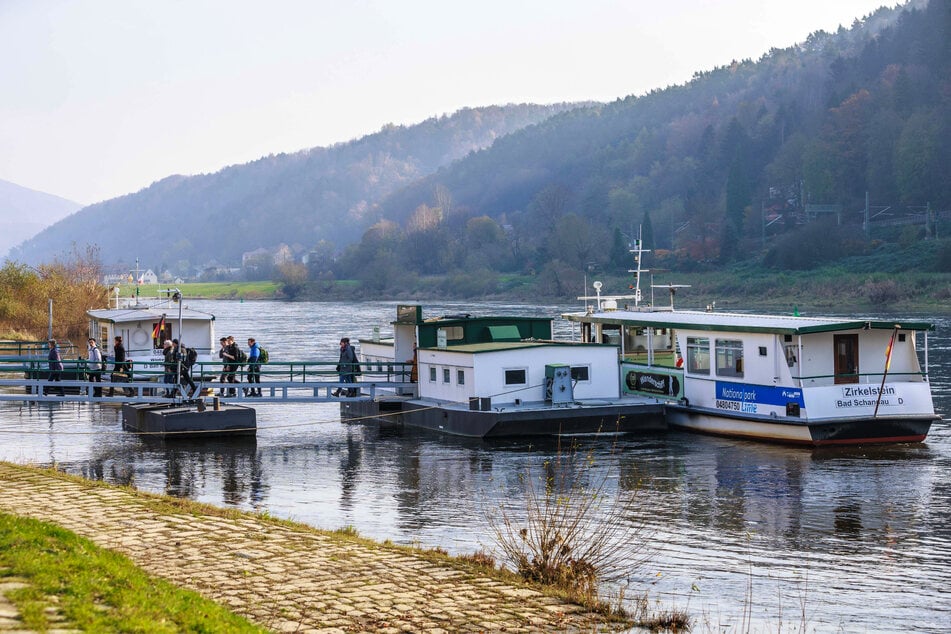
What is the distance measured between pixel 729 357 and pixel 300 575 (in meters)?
22.5

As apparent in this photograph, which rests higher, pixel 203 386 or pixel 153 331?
pixel 153 331

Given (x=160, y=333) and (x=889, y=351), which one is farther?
(x=160, y=333)

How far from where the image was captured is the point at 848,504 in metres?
24.6

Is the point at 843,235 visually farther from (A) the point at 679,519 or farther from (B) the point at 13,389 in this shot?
(A) the point at 679,519

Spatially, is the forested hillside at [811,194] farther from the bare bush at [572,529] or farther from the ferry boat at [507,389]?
the bare bush at [572,529]

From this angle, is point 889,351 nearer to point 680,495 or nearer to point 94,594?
point 680,495

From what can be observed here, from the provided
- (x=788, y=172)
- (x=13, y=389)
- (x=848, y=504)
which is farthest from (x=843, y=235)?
(x=848, y=504)

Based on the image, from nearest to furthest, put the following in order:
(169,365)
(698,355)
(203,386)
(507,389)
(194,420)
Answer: (194,420) → (507,389) → (698,355) → (169,365) → (203,386)

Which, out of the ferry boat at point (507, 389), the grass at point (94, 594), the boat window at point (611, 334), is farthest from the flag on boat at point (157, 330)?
the grass at point (94, 594)

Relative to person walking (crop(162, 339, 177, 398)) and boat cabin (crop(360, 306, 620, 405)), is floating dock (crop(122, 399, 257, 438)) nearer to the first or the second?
person walking (crop(162, 339, 177, 398))

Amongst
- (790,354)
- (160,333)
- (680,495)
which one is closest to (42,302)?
(160,333)

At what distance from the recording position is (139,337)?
44.8 metres

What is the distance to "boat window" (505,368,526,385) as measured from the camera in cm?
3541

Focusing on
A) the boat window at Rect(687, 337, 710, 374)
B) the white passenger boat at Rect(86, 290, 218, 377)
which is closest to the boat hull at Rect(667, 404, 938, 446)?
the boat window at Rect(687, 337, 710, 374)
